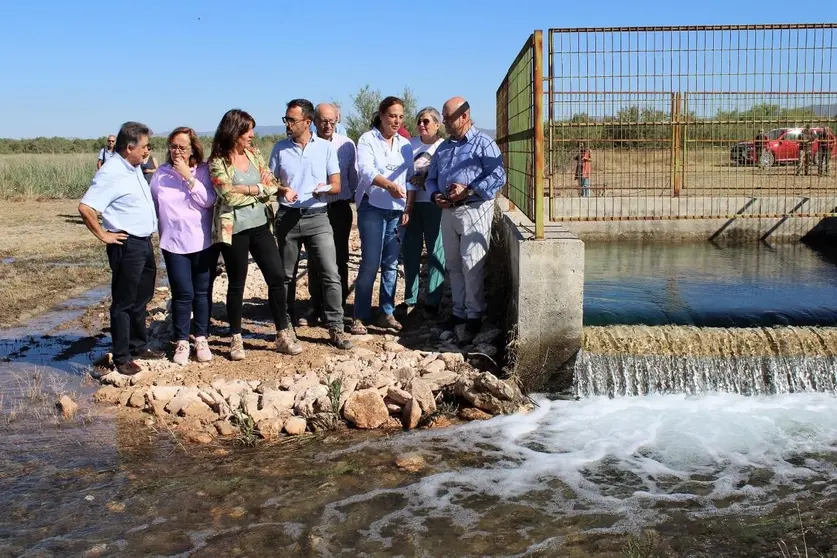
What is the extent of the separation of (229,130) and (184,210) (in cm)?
73

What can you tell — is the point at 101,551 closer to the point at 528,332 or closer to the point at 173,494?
the point at 173,494

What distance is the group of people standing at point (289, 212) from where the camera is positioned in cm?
646

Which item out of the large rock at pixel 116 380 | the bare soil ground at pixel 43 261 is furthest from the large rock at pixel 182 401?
the bare soil ground at pixel 43 261

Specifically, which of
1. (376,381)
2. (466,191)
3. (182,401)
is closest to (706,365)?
(466,191)

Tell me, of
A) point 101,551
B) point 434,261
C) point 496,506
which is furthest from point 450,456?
point 434,261

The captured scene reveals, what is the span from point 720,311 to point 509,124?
2898 mm

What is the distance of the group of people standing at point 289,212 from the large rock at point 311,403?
94 centimetres

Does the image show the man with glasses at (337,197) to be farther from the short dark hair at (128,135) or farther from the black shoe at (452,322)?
the short dark hair at (128,135)

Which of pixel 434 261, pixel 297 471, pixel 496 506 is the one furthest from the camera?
pixel 434 261

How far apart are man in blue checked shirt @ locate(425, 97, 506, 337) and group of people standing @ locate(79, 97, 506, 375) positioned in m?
0.01

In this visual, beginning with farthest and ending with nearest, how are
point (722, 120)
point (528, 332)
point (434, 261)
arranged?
point (722, 120) < point (434, 261) < point (528, 332)

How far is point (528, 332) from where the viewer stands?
6.61 metres

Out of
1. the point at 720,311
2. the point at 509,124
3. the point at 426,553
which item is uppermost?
the point at 509,124

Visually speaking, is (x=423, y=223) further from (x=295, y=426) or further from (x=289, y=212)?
(x=295, y=426)
